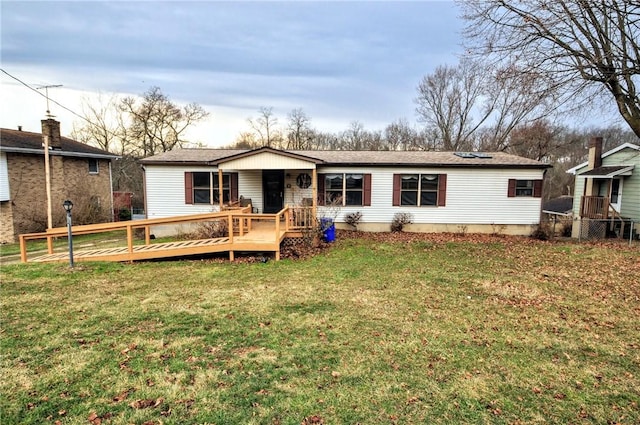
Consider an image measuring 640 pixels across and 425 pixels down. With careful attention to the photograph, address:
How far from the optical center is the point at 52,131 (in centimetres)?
1506

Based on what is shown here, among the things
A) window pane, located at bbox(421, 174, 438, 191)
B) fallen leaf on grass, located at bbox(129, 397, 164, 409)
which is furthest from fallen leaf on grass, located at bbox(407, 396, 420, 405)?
window pane, located at bbox(421, 174, 438, 191)

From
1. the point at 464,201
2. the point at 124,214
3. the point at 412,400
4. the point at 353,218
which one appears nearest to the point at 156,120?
the point at 124,214

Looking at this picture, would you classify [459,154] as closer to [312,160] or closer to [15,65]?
[312,160]

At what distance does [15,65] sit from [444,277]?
16.9 metres

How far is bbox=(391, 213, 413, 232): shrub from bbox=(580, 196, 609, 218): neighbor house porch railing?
888cm

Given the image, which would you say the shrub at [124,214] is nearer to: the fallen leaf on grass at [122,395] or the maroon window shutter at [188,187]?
the maroon window shutter at [188,187]

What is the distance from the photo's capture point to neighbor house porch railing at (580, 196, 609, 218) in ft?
48.9

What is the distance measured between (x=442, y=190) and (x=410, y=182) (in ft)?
4.32

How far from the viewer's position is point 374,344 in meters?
4.22

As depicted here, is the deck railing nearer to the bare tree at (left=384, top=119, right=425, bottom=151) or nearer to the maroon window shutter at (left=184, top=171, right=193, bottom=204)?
the maroon window shutter at (left=184, top=171, right=193, bottom=204)

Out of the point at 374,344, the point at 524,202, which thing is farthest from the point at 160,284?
the point at 524,202

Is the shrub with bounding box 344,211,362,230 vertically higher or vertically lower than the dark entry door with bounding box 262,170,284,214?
lower

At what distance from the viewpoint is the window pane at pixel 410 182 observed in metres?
13.2

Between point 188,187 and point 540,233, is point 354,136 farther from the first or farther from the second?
point 188,187
